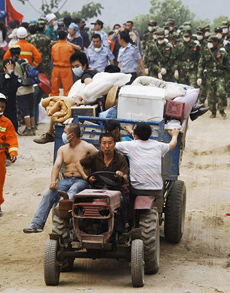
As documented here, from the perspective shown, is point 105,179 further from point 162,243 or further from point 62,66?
point 62,66

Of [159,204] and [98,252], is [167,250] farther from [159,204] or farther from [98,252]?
[98,252]

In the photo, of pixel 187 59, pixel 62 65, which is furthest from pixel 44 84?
pixel 187 59

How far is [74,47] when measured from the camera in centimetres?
1802

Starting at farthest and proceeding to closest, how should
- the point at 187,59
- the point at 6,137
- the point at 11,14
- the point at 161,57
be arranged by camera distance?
1. the point at 11,14
2. the point at 161,57
3. the point at 187,59
4. the point at 6,137

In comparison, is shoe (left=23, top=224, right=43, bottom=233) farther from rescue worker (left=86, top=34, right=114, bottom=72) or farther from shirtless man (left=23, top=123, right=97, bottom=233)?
rescue worker (left=86, top=34, right=114, bottom=72)

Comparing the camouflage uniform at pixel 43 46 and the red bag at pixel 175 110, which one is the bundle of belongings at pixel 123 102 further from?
the camouflage uniform at pixel 43 46

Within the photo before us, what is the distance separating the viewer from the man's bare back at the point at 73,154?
764 centimetres

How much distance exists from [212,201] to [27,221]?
3291 millimetres

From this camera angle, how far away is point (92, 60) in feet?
55.6

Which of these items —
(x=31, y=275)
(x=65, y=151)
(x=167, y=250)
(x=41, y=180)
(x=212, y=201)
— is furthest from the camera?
(x=41, y=180)

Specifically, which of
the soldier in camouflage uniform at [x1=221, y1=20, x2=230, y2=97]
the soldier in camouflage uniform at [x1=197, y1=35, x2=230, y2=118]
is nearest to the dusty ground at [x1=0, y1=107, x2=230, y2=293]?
the soldier in camouflage uniform at [x1=197, y1=35, x2=230, y2=118]

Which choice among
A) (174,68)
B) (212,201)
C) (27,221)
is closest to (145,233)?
(27,221)

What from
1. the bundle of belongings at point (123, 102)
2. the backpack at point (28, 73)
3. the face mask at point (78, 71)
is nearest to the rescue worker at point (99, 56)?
the backpack at point (28, 73)

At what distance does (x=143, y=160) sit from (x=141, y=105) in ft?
4.67
